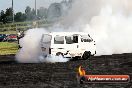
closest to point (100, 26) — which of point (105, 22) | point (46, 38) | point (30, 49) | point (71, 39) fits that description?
point (105, 22)

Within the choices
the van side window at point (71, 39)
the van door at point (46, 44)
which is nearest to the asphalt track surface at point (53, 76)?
the van door at point (46, 44)

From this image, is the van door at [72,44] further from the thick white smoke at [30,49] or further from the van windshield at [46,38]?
the van windshield at [46,38]

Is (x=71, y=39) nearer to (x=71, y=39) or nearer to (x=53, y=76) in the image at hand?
(x=71, y=39)

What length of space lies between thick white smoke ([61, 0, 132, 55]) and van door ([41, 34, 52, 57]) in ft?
22.2

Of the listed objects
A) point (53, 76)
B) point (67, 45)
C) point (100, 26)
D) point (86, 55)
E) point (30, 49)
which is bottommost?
point (53, 76)

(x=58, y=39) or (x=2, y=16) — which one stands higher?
(x=2, y=16)

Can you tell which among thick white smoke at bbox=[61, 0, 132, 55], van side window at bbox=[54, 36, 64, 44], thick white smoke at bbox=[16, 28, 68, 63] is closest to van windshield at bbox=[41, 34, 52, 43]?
van side window at bbox=[54, 36, 64, 44]

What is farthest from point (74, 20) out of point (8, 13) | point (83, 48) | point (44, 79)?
point (8, 13)

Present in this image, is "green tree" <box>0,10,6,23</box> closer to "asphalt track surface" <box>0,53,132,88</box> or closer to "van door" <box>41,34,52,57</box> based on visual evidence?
"van door" <box>41,34,52,57</box>

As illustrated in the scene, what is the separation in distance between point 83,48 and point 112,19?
1017 centimetres

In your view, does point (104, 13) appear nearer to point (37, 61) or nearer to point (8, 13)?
point (37, 61)

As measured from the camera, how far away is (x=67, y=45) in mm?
26547

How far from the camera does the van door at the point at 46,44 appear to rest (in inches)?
1015

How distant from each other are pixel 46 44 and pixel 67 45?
140 cm
